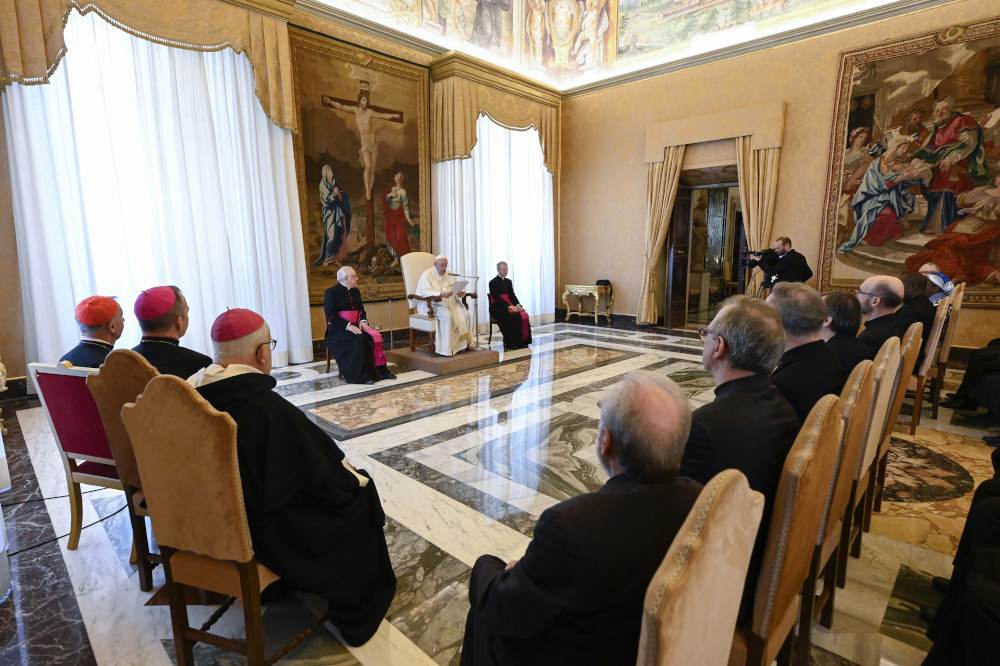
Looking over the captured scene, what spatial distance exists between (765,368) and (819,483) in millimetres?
494

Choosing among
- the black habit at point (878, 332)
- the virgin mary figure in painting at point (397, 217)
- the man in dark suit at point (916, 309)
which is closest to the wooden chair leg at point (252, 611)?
the black habit at point (878, 332)

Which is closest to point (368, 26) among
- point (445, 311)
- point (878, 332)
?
point (445, 311)

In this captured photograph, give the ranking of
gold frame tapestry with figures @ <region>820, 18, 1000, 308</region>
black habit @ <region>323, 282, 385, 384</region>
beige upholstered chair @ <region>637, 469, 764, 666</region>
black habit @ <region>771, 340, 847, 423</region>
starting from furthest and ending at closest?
gold frame tapestry with figures @ <region>820, 18, 1000, 308</region>, black habit @ <region>323, 282, 385, 384</region>, black habit @ <region>771, 340, 847, 423</region>, beige upholstered chair @ <region>637, 469, 764, 666</region>

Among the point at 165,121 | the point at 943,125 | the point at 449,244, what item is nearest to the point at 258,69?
the point at 165,121

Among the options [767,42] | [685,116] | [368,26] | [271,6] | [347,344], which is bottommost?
[347,344]

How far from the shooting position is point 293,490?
1.76m

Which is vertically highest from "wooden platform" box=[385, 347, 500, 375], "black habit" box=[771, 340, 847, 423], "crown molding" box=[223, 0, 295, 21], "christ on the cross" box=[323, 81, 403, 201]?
"crown molding" box=[223, 0, 295, 21]

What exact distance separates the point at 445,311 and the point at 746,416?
5.20 m

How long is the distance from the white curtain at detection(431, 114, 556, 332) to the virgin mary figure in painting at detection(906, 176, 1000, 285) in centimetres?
607

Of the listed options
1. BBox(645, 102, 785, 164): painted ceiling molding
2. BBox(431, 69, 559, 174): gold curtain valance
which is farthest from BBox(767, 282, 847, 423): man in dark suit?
BBox(431, 69, 559, 174): gold curtain valance

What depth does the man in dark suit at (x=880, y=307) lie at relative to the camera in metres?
3.58

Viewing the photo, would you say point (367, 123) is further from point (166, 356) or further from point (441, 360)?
point (166, 356)

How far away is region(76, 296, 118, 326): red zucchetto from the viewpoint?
2.70 metres

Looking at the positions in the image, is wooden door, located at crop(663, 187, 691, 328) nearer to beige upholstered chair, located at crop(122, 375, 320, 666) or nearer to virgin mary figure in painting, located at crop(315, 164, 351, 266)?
virgin mary figure in painting, located at crop(315, 164, 351, 266)
